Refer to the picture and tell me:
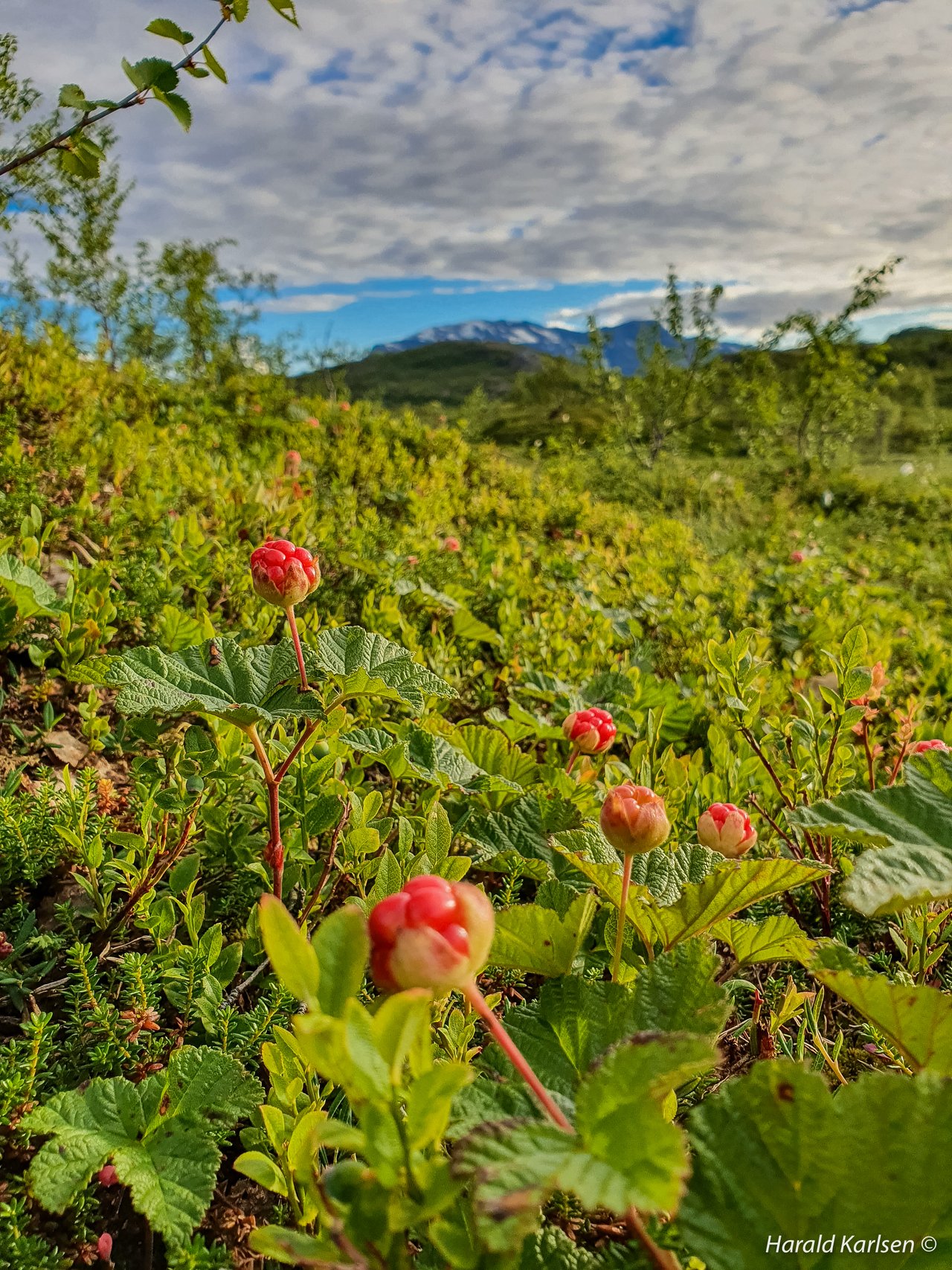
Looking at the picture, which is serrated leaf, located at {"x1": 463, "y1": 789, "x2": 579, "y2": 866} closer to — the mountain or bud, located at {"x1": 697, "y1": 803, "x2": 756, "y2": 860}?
bud, located at {"x1": 697, "y1": 803, "x2": 756, "y2": 860}

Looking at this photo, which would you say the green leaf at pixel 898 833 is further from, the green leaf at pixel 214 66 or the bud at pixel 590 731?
the green leaf at pixel 214 66

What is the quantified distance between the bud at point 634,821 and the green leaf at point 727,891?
0.23 feet

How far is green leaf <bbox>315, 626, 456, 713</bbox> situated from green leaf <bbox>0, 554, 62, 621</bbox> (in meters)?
0.79

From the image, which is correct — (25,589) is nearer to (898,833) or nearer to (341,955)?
(341,955)

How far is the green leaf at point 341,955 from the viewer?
1.80ft

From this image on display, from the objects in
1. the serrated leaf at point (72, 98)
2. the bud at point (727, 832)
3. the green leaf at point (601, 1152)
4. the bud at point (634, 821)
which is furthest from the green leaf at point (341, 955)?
the serrated leaf at point (72, 98)

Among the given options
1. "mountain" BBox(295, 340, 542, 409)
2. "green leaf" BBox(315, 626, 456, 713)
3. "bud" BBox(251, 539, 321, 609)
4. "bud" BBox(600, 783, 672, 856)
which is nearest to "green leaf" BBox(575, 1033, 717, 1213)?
"bud" BBox(600, 783, 672, 856)

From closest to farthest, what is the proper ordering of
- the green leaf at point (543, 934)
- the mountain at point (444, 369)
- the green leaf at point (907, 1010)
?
the green leaf at point (907, 1010), the green leaf at point (543, 934), the mountain at point (444, 369)

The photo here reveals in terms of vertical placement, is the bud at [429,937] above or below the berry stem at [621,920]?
above

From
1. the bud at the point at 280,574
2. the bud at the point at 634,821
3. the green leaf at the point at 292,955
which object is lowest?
the bud at the point at 634,821

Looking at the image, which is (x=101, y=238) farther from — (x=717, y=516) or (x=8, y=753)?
(x=8, y=753)

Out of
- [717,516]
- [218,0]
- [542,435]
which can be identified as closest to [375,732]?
[218,0]

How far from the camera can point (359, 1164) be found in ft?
1.72

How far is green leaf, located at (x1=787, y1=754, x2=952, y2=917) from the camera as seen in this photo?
64 centimetres
